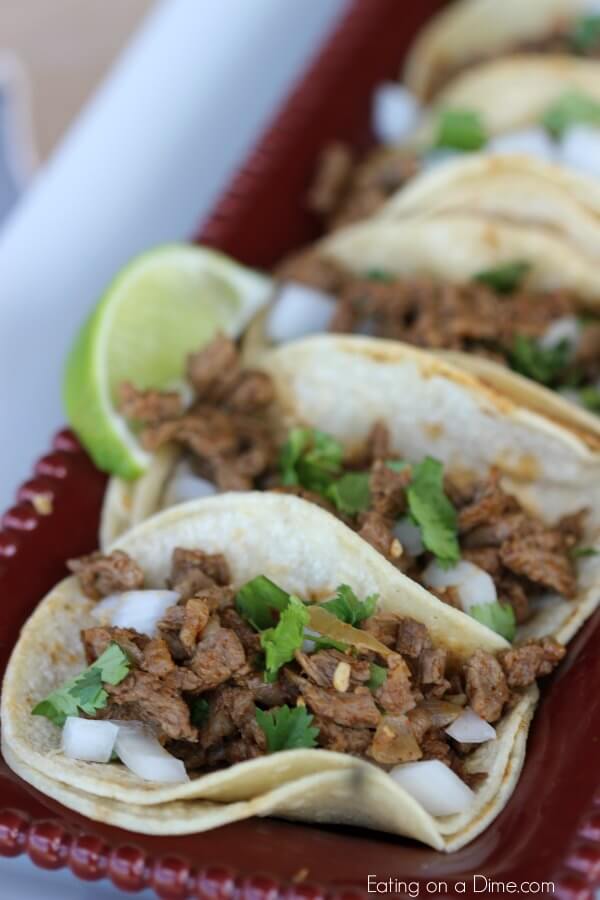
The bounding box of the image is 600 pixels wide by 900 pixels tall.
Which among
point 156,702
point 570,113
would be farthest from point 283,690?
point 570,113

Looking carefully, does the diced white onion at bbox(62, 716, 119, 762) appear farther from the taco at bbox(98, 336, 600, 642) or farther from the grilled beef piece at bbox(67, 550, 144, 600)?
the taco at bbox(98, 336, 600, 642)

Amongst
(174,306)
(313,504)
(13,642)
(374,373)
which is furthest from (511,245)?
(13,642)

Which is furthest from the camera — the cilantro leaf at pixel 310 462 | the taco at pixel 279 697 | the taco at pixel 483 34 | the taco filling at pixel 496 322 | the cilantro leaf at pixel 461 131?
the taco at pixel 483 34

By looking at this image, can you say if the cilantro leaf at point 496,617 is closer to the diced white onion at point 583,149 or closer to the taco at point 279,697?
the taco at point 279,697

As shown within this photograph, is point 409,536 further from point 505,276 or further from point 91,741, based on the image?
point 505,276

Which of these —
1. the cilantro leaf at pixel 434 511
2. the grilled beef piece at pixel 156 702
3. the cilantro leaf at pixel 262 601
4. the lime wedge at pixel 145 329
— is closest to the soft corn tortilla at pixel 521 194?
the lime wedge at pixel 145 329

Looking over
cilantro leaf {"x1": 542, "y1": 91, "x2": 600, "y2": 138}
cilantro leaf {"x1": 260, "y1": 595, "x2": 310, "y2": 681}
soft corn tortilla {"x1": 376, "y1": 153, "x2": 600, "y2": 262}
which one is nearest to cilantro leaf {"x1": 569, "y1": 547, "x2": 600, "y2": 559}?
cilantro leaf {"x1": 260, "y1": 595, "x2": 310, "y2": 681}
